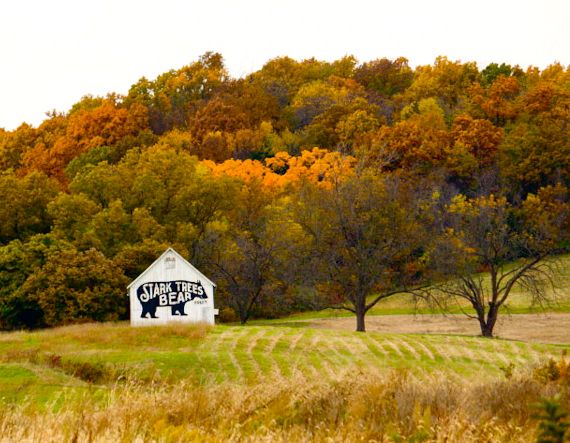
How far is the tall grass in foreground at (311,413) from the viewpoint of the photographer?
9570mm

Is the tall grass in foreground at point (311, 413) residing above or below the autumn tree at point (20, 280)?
below

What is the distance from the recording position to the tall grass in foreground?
9570 mm

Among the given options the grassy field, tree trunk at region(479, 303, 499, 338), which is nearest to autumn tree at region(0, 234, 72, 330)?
the grassy field

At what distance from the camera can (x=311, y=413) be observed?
481 inches

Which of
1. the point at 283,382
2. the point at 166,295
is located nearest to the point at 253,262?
the point at 166,295

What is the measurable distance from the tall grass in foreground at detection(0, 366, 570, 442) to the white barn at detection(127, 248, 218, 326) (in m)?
31.4

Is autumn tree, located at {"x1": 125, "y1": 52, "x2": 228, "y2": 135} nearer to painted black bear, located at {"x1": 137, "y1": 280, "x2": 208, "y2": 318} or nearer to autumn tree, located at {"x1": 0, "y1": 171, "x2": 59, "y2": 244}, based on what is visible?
autumn tree, located at {"x1": 0, "y1": 171, "x2": 59, "y2": 244}

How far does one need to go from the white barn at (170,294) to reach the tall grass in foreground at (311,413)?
3145 cm

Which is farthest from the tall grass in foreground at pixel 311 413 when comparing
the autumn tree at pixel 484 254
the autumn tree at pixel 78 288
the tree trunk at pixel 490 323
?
the autumn tree at pixel 78 288

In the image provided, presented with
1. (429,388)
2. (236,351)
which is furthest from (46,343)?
(429,388)

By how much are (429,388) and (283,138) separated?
270 feet

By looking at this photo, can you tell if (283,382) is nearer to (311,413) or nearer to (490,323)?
(311,413)

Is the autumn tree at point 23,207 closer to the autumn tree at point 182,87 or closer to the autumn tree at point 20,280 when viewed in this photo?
the autumn tree at point 20,280

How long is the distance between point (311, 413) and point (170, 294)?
110 feet
